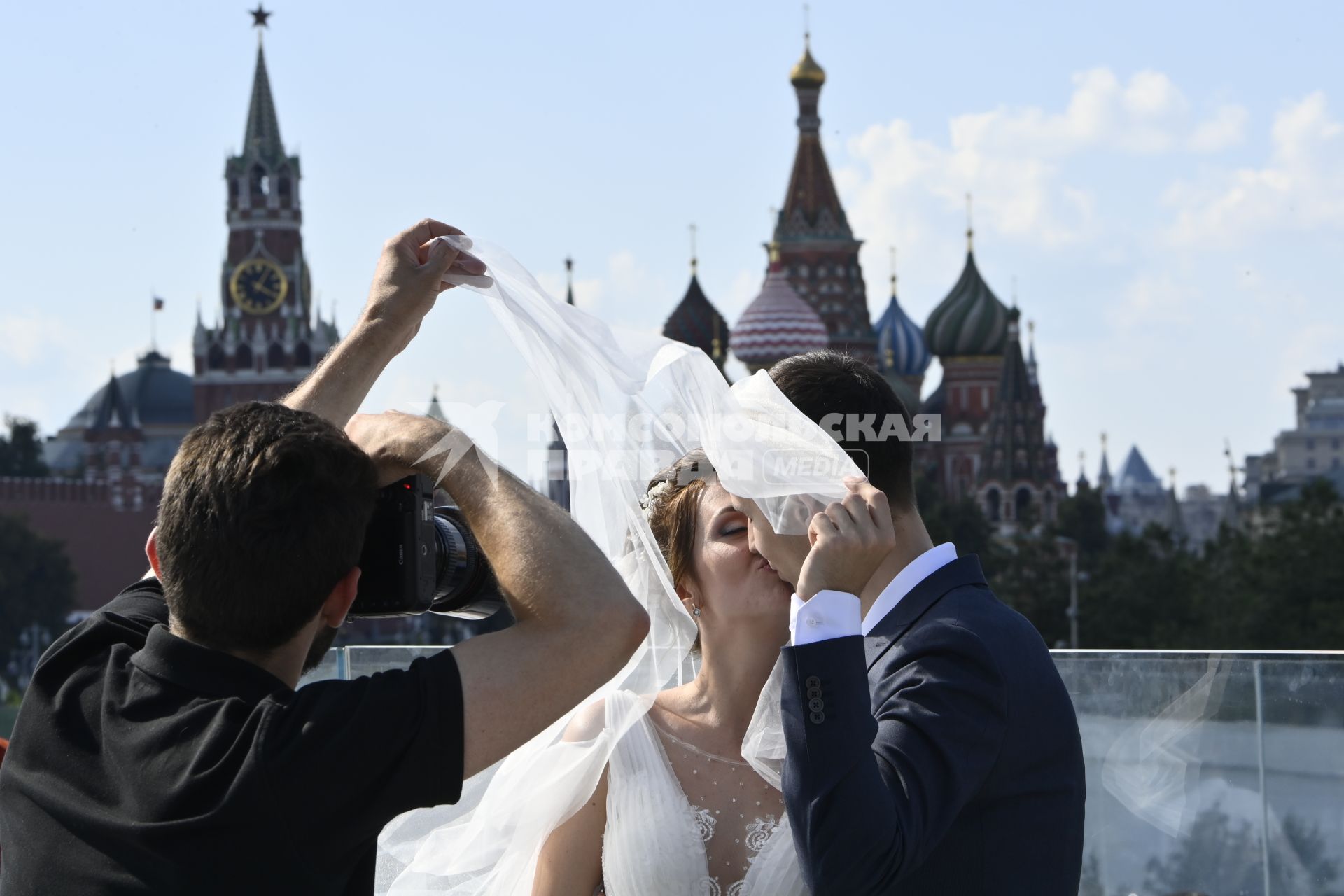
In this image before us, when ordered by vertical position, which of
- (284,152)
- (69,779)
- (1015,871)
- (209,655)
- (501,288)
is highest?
(284,152)

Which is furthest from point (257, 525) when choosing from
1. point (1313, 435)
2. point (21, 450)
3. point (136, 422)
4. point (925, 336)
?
point (1313, 435)

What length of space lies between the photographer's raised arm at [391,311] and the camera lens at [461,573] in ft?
0.74

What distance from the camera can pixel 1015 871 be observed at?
2.14 meters

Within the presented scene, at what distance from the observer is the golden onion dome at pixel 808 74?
197ft

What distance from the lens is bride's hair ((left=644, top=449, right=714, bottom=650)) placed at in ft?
7.94

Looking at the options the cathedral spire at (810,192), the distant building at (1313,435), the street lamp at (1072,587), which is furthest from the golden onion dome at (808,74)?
the distant building at (1313,435)

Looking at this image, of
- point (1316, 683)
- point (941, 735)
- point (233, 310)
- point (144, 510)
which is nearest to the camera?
point (941, 735)

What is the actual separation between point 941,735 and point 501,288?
2.58 ft

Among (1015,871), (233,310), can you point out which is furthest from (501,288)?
(233,310)

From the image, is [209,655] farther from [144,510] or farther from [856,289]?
[144,510]

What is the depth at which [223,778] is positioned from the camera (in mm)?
1734

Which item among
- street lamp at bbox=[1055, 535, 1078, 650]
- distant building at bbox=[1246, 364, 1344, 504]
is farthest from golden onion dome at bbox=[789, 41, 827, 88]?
distant building at bbox=[1246, 364, 1344, 504]

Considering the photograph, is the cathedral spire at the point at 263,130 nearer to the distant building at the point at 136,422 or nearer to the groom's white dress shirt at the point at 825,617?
the distant building at the point at 136,422

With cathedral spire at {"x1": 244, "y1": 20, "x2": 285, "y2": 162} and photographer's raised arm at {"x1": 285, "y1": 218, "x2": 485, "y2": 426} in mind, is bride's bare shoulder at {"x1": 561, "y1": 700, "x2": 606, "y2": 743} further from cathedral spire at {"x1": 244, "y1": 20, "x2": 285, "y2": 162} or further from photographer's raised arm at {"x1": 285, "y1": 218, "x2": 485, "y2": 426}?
cathedral spire at {"x1": 244, "y1": 20, "x2": 285, "y2": 162}
